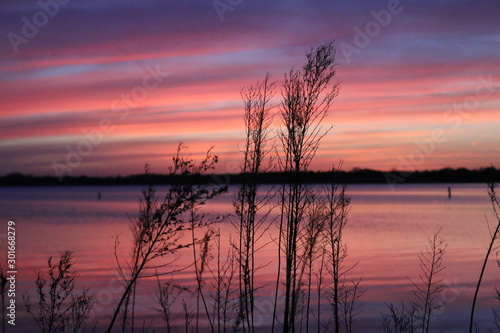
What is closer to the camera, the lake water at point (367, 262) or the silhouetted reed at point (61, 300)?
the silhouetted reed at point (61, 300)

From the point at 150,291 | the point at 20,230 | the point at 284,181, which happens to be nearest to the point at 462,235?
the point at 150,291

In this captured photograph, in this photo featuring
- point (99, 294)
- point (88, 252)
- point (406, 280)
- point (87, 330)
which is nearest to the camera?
point (87, 330)

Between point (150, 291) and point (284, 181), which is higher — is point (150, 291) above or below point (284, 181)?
below

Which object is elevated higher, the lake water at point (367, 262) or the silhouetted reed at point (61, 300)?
the silhouetted reed at point (61, 300)

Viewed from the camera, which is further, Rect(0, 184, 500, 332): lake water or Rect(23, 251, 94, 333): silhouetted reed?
Rect(0, 184, 500, 332): lake water

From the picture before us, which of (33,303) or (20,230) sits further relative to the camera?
(20,230)

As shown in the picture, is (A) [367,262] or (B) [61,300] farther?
(A) [367,262]

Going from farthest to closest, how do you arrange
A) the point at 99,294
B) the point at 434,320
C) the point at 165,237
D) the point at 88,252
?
1. the point at 88,252
2. the point at 99,294
3. the point at 434,320
4. the point at 165,237

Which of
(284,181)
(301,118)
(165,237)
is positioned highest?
(301,118)

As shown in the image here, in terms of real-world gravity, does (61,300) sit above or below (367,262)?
above

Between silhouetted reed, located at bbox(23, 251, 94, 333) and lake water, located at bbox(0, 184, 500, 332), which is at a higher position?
silhouetted reed, located at bbox(23, 251, 94, 333)

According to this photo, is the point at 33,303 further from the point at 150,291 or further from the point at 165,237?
the point at 165,237

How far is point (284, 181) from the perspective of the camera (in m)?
11.3

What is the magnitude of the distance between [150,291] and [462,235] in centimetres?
3360
